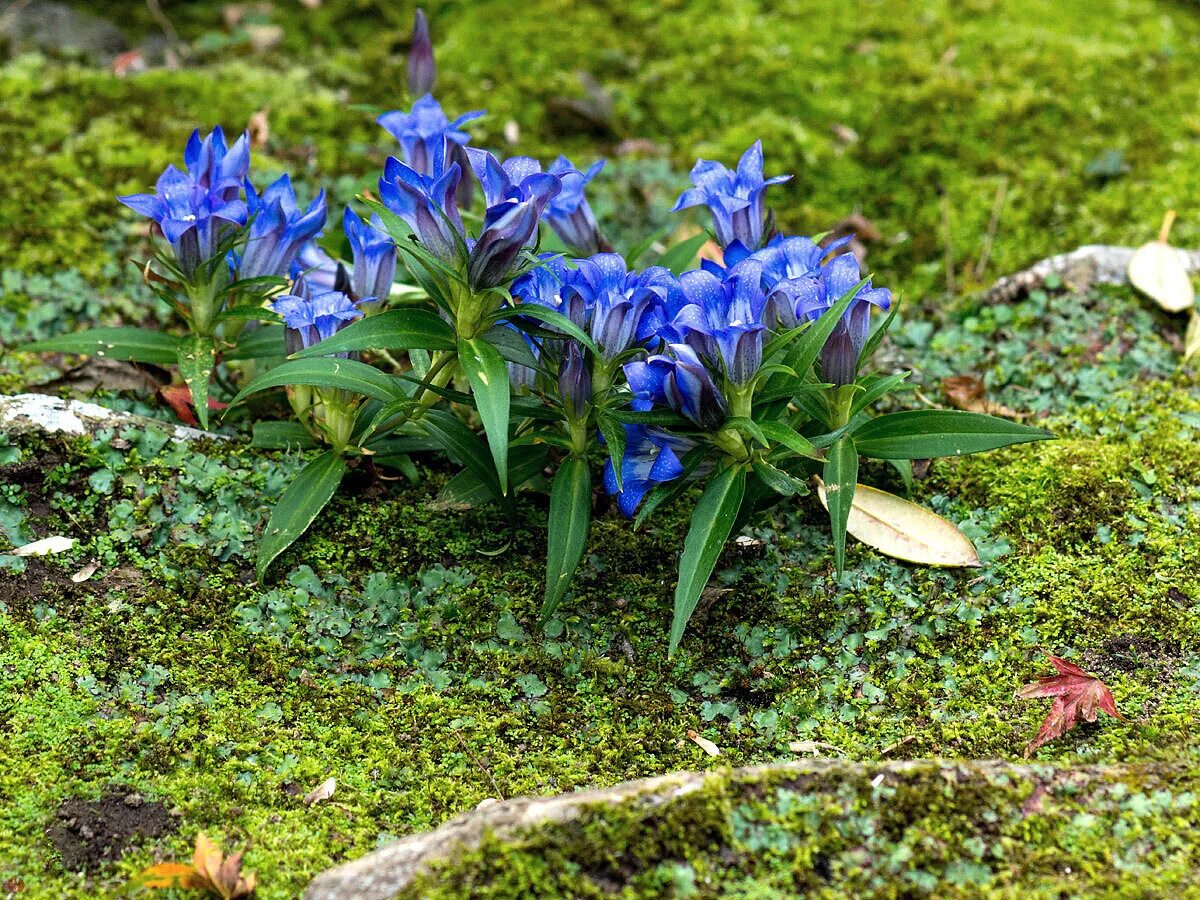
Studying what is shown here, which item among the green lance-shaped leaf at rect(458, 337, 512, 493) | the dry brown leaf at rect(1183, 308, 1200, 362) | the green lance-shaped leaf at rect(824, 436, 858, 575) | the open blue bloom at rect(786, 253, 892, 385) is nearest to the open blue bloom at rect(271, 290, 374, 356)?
the green lance-shaped leaf at rect(458, 337, 512, 493)

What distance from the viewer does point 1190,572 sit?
9.87 ft

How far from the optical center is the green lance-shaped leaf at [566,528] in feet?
9.27

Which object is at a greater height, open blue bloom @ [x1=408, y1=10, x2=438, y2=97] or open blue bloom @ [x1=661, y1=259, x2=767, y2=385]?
open blue bloom @ [x1=408, y1=10, x2=438, y2=97]

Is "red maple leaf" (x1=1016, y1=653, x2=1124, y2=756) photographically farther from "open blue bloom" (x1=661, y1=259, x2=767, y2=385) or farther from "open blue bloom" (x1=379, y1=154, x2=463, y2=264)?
"open blue bloom" (x1=379, y1=154, x2=463, y2=264)

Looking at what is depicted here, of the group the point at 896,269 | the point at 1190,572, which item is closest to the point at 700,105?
the point at 896,269

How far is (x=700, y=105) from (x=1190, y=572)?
3185 millimetres

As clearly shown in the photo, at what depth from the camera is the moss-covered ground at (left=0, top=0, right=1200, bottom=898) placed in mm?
2293

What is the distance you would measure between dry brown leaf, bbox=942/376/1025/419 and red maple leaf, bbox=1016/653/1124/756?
1.16 m

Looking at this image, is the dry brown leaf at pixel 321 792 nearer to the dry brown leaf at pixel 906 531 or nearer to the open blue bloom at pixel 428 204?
the open blue bloom at pixel 428 204

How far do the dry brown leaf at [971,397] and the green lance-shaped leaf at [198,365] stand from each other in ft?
7.69

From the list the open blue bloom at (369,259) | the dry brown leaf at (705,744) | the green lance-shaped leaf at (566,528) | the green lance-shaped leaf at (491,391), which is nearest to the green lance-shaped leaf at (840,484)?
the dry brown leaf at (705,744)

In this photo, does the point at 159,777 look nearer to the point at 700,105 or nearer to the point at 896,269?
the point at 896,269

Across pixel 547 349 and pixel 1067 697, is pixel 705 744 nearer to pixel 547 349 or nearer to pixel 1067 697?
pixel 1067 697

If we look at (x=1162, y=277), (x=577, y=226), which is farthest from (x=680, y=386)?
(x=1162, y=277)
